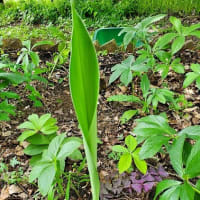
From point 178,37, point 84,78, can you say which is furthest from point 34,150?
point 178,37

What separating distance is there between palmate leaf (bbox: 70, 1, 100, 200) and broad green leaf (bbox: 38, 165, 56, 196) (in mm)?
163

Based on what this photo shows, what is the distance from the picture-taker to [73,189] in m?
1.07

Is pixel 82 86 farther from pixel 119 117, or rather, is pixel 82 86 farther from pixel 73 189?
pixel 119 117

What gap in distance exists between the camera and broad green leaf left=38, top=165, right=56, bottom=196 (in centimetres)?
75

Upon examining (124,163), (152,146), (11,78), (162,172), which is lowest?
(162,172)

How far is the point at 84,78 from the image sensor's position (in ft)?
2.10

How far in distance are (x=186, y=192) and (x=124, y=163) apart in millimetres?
305

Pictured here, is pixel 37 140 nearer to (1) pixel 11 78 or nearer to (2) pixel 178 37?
(1) pixel 11 78

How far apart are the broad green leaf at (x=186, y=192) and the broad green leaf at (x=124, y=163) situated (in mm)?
278

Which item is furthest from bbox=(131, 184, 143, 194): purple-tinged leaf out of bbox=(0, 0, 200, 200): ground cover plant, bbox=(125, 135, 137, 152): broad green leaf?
bbox=(125, 135, 137, 152): broad green leaf

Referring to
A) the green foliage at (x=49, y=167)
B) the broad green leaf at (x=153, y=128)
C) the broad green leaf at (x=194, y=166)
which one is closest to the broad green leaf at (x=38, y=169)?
the green foliage at (x=49, y=167)

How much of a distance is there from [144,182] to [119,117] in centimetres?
50

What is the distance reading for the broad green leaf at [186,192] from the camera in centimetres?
65

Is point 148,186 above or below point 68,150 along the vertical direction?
below
